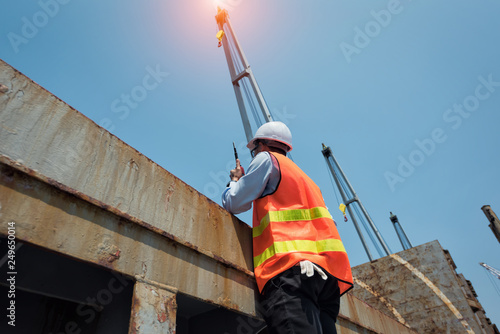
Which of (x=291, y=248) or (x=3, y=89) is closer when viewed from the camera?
(x=3, y=89)

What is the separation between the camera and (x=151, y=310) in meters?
1.78

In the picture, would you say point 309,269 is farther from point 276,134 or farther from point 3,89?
point 3,89

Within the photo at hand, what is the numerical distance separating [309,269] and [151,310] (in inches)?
38.3

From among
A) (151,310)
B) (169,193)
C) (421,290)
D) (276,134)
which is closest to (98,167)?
(169,193)

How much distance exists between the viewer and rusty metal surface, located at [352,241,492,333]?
6113mm

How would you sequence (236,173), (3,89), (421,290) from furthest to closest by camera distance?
(421,290)
(236,173)
(3,89)

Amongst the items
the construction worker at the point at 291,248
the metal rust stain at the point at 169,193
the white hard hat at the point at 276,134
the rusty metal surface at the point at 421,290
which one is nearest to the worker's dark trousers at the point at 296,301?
the construction worker at the point at 291,248

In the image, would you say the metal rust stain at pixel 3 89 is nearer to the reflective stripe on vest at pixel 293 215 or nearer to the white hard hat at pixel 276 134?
the reflective stripe on vest at pixel 293 215

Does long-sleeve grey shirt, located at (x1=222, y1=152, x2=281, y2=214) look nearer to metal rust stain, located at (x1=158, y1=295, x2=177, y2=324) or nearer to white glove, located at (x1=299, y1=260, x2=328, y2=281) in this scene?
white glove, located at (x1=299, y1=260, x2=328, y2=281)

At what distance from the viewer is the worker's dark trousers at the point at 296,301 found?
2.00 meters

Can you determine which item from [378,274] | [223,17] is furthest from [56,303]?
[223,17]

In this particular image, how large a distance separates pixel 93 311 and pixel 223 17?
1142 cm

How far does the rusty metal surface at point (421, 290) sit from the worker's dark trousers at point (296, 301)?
5.07 metres

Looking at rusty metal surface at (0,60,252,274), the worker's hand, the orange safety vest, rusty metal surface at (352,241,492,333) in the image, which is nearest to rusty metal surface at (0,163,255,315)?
rusty metal surface at (0,60,252,274)
